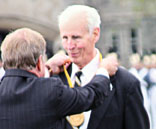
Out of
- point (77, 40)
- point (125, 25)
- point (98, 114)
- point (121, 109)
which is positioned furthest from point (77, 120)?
point (125, 25)

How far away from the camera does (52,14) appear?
57.5 ft

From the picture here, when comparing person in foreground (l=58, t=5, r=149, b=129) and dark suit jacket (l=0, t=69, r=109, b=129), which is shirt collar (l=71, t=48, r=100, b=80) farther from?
dark suit jacket (l=0, t=69, r=109, b=129)

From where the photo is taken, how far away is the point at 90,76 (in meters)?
2.98

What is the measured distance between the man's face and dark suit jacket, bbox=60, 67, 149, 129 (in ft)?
0.99

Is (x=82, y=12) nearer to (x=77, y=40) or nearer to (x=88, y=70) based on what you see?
(x=77, y=40)

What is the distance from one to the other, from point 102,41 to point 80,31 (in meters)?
19.8

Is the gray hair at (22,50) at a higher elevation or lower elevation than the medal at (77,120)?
higher

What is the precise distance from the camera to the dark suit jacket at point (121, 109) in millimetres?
2773

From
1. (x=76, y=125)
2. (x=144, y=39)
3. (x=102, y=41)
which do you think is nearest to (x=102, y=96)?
(x=76, y=125)

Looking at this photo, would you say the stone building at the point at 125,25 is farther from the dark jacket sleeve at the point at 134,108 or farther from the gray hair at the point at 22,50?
the gray hair at the point at 22,50

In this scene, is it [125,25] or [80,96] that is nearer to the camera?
[80,96]

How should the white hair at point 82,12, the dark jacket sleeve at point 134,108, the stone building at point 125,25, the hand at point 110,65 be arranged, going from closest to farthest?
the hand at point 110,65 → the dark jacket sleeve at point 134,108 → the white hair at point 82,12 → the stone building at point 125,25

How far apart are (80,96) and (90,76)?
1.95 ft

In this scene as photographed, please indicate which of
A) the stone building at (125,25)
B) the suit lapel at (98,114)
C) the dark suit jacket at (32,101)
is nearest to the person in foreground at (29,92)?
the dark suit jacket at (32,101)
